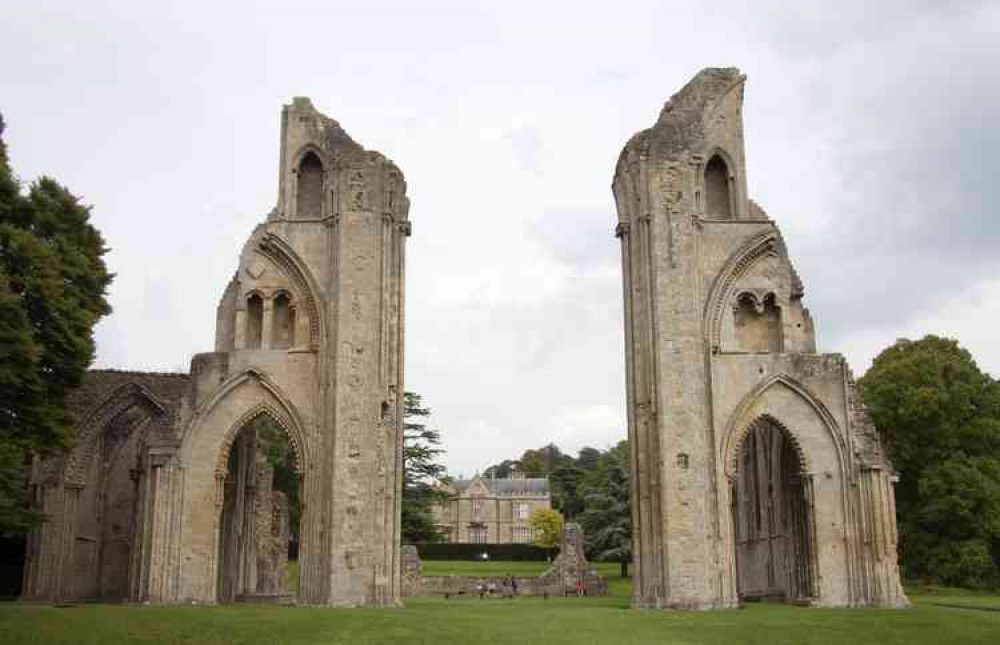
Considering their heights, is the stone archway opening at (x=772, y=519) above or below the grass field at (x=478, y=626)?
above

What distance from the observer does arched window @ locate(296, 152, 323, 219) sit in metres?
27.8

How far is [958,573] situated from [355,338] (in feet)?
70.2

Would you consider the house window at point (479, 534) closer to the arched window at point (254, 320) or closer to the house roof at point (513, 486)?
the house roof at point (513, 486)

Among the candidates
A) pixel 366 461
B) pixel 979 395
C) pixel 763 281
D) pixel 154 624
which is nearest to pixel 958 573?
pixel 979 395

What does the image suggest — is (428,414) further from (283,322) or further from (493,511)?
(493,511)

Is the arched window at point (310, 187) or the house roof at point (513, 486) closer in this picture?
the arched window at point (310, 187)

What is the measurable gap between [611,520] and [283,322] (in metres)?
22.8

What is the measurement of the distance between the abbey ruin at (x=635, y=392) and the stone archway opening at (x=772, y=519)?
160mm

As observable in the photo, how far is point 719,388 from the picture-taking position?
2570cm

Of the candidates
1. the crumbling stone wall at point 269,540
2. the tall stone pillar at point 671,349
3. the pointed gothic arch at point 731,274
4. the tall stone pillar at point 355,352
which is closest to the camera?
the tall stone pillar at point 671,349

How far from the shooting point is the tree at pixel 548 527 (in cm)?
6625

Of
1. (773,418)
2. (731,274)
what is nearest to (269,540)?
(773,418)

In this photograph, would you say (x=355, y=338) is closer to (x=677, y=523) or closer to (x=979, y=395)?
(x=677, y=523)

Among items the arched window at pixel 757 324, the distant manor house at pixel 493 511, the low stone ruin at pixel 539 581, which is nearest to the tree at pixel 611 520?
the low stone ruin at pixel 539 581
